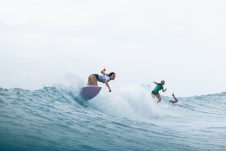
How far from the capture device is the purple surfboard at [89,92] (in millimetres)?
17144

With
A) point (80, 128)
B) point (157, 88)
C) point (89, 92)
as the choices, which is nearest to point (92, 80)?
point (89, 92)

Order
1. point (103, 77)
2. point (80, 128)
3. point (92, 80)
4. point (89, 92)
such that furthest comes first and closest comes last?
point (89, 92)
point (92, 80)
point (103, 77)
point (80, 128)

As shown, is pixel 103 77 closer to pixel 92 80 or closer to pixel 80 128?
pixel 92 80

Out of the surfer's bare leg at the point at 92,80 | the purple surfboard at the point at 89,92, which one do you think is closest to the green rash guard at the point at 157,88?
the purple surfboard at the point at 89,92

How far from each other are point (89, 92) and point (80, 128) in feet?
19.6

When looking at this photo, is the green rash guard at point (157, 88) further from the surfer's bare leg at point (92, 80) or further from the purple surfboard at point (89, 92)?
the surfer's bare leg at point (92, 80)

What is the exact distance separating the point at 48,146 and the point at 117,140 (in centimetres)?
271

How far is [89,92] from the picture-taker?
17422 mm

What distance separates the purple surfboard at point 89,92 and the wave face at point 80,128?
12.5 inches

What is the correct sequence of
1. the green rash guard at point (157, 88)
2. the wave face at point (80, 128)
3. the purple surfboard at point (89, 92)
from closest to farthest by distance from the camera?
the wave face at point (80, 128)
the purple surfboard at point (89, 92)
the green rash guard at point (157, 88)

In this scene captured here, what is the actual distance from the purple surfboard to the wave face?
317 millimetres

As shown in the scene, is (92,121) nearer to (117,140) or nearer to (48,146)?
(117,140)

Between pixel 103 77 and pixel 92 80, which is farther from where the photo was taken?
pixel 92 80

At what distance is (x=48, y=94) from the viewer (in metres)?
17.5
